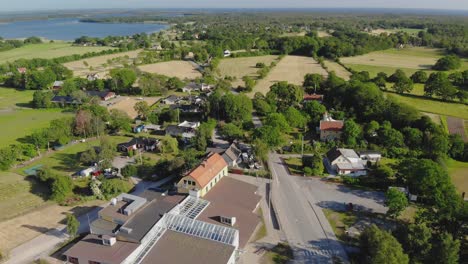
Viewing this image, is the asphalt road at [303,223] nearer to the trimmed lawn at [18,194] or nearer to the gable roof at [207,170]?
the gable roof at [207,170]

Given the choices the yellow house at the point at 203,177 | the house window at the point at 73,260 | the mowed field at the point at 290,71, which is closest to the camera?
the house window at the point at 73,260

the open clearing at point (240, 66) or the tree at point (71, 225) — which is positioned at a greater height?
the open clearing at point (240, 66)

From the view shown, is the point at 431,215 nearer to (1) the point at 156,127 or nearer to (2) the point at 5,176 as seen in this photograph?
(1) the point at 156,127

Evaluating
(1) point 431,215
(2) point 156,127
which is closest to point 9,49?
(2) point 156,127

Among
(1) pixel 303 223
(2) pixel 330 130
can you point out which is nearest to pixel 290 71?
(2) pixel 330 130

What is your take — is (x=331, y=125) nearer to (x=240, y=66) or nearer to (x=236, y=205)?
(x=236, y=205)

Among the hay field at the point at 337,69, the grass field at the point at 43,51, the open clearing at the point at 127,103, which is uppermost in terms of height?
the grass field at the point at 43,51

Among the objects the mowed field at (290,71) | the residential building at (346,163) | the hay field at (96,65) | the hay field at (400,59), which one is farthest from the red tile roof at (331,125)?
the hay field at (96,65)
